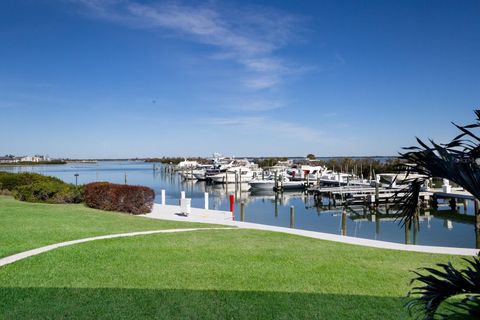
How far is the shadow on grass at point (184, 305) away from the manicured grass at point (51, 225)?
13.1 ft

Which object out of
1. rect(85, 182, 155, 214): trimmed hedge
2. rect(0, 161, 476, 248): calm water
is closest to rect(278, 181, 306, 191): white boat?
rect(0, 161, 476, 248): calm water

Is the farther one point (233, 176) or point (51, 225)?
point (233, 176)

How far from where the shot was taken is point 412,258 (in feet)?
35.6

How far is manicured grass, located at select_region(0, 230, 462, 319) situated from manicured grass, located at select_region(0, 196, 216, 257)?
162 cm

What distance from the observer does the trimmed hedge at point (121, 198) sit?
21812 mm

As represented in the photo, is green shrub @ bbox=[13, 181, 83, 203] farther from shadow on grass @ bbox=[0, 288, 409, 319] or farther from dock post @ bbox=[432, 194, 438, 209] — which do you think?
dock post @ bbox=[432, 194, 438, 209]

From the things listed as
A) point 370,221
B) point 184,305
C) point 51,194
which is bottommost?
point 370,221

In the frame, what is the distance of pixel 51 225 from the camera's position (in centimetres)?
1466

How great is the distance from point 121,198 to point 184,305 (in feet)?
51.9

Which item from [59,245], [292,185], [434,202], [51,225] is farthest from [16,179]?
[434,202]

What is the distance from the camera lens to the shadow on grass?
6586mm

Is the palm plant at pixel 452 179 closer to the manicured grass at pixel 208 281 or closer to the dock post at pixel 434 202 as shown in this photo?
the manicured grass at pixel 208 281

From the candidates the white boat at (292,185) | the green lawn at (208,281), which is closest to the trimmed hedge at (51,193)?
the green lawn at (208,281)

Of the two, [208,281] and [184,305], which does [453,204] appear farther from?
[184,305]
